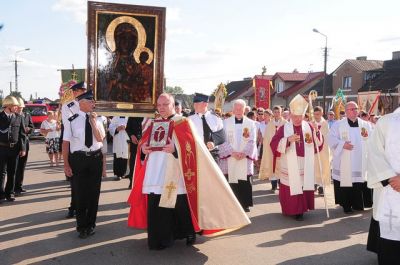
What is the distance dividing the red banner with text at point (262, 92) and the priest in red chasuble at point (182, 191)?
39.8 ft

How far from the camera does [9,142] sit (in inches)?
344

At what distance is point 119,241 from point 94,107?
1.89m

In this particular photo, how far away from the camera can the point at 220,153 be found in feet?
26.8

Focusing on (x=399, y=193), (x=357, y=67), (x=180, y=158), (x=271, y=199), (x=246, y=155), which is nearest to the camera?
(x=399, y=193)

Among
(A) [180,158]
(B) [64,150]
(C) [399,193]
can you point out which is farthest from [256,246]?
(B) [64,150]

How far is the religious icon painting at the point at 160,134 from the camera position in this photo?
553cm

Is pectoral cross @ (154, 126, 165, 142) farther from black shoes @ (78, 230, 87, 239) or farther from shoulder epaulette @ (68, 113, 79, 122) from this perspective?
black shoes @ (78, 230, 87, 239)

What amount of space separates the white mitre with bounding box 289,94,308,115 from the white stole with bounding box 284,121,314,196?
242 millimetres

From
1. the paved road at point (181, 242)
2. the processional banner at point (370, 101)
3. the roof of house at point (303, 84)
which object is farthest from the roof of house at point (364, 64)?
the paved road at point (181, 242)

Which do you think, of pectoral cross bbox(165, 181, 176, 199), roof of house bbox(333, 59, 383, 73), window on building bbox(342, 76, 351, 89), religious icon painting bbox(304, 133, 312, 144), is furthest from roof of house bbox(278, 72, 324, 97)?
pectoral cross bbox(165, 181, 176, 199)

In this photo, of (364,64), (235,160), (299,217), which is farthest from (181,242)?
(364,64)

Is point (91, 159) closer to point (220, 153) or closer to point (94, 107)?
point (94, 107)

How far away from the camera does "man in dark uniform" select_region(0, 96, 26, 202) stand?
871 cm

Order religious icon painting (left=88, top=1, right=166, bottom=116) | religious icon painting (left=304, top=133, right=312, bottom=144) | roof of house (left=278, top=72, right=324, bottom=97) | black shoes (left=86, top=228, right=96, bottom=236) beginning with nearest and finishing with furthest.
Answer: religious icon painting (left=88, top=1, right=166, bottom=116)
black shoes (left=86, top=228, right=96, bottom=236)
religious icon painting (left=304, top=133, right=312, bottom=144)
roof of house (left=278, top=72, right=324, bottom=97)
